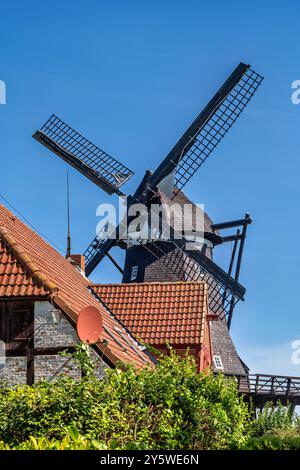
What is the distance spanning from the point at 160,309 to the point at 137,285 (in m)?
1.61

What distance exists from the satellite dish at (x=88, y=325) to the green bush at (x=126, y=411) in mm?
875

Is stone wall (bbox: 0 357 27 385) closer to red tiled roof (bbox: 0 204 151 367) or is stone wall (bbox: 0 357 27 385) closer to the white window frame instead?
red tiled roof (bbox: 0 204 151 367)

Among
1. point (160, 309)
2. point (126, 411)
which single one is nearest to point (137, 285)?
point (160, 309)

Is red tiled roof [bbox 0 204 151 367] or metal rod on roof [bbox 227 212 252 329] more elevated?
metal rod on roof [bbox 227 212 252 329]

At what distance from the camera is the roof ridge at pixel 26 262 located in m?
19.2

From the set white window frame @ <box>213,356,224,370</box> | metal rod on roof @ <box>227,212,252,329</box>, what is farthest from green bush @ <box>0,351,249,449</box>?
metal rod on roof @ <box>227,212,252,329</box>

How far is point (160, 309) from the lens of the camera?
84.7 feet

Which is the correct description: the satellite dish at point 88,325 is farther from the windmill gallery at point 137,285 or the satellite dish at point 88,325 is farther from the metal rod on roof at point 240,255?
the metal rod on roof at point 240,255

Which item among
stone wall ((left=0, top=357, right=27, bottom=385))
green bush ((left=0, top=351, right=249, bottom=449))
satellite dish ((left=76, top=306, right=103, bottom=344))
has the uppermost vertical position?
satellite dish ((left=76, top=306, right=103, bottom=344))

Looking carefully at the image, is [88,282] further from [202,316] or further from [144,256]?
Answer: [144,256]

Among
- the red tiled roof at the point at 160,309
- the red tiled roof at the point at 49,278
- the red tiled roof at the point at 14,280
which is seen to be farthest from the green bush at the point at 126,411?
the red tiled roof at the point at 160,309

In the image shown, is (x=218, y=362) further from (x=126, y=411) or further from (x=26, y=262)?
(x=126, y=411)

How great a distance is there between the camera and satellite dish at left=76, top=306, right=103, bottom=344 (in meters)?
18.3

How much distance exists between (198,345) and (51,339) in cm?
618
